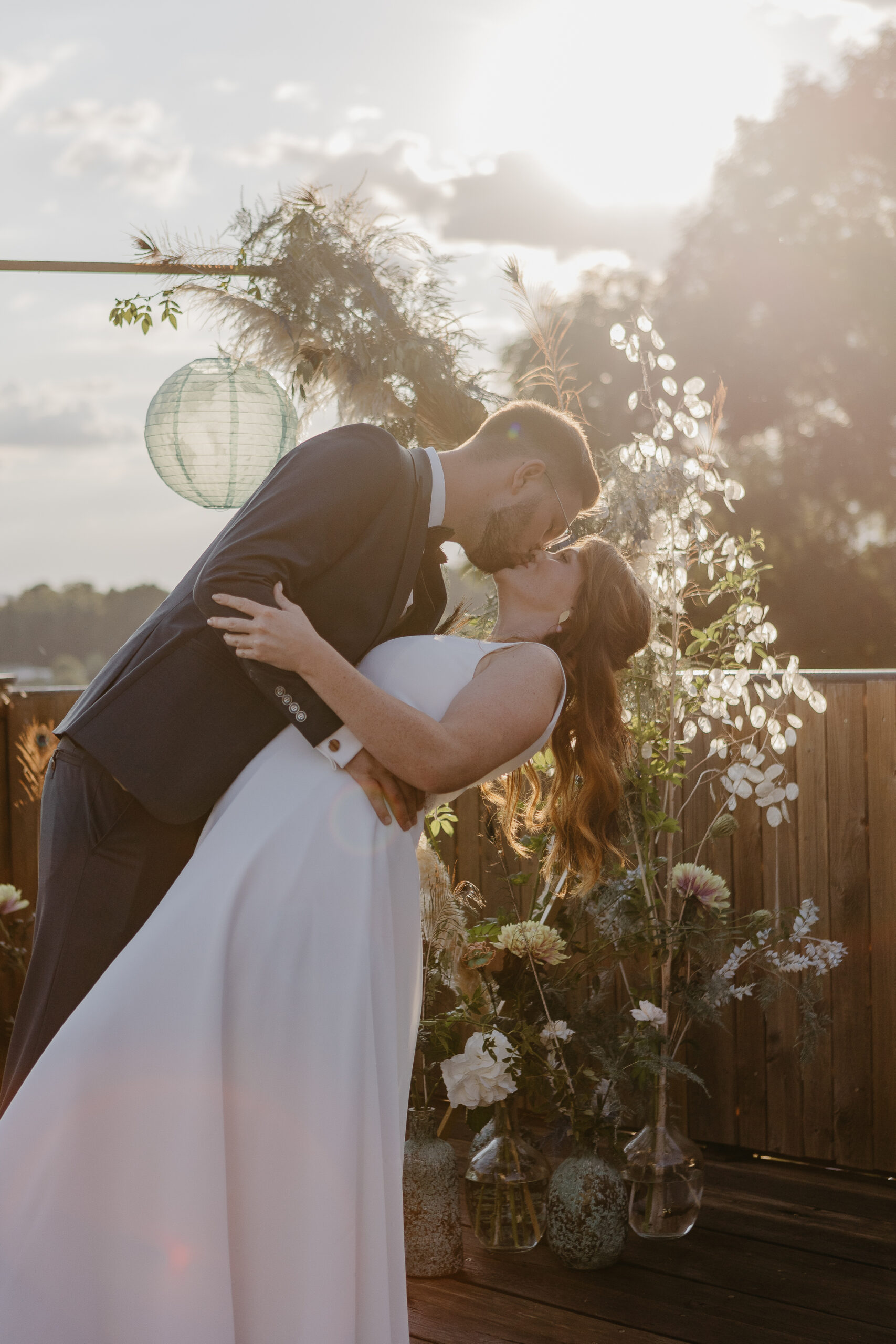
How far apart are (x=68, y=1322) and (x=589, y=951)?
160 cm

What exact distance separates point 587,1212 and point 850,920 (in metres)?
1.14

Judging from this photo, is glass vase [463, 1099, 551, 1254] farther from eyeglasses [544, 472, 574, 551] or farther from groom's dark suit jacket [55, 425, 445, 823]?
groom's dark suit jacket [55, 425, 445, 823]

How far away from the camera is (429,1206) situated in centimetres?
241

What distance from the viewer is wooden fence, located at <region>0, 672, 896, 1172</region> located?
2941 millimetres

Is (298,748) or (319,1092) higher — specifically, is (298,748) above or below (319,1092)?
above

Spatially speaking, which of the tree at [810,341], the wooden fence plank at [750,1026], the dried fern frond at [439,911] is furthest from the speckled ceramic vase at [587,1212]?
the tree at [810,341]

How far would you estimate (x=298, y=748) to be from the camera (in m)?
1.45

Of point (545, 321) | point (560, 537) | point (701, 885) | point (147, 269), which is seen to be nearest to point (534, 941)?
point (701, 885)

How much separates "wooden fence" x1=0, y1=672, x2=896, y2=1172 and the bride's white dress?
64.0 inches

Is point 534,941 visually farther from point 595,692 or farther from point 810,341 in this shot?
point 810,341

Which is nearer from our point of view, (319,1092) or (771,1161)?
(319,1092)

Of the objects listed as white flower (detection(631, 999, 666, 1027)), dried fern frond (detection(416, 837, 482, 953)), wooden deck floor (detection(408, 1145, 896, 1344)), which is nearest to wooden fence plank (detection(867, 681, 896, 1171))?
wooden deck floor (detection(408, 1145, 896, 1344))

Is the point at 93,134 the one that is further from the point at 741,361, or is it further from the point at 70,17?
the point at 741,361

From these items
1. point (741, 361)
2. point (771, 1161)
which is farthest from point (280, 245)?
point (741, 361)
